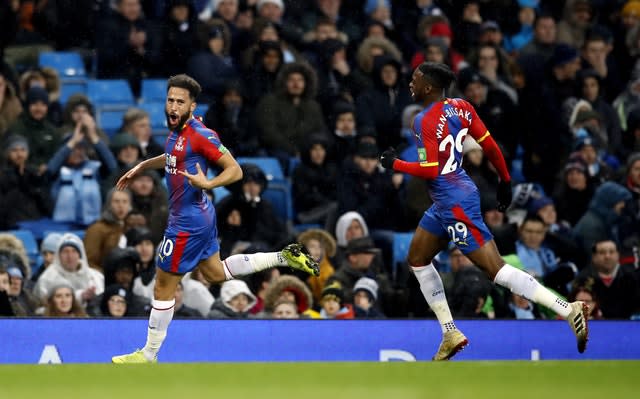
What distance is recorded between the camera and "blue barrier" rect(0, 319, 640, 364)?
36.1 ft

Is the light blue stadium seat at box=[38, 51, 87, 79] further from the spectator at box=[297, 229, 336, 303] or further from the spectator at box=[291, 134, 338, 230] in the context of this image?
the spectator at box=[297, 229, 336, 303]

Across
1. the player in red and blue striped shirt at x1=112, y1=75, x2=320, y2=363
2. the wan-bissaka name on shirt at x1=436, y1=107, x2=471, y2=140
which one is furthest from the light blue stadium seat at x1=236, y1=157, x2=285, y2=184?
the wan-bissaka name on shirt at x1=436, y1=107, x2=471, y2=140

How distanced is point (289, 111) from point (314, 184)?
1076 millimetres

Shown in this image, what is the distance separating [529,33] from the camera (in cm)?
1914

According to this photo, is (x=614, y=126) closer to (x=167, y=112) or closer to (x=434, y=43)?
(x=434, y=43)

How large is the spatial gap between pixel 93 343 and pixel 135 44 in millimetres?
6232

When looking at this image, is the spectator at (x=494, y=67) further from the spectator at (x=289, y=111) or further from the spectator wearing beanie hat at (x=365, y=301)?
the spectator wearing beanie hat at (x=365, y=301)

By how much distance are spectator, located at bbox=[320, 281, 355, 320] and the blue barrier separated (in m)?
0.78

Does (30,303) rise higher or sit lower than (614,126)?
lower

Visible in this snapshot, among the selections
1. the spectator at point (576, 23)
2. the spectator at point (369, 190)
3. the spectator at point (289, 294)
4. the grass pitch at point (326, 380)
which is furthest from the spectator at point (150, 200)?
the spectator at point (576, 23)

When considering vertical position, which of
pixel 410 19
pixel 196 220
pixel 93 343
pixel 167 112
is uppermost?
pixel 410 19

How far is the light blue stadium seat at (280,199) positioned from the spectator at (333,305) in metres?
2.86

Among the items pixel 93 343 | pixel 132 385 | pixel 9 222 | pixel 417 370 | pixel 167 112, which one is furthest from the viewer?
pixel 9 222

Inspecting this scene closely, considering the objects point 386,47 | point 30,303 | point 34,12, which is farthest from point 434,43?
point 30,303
